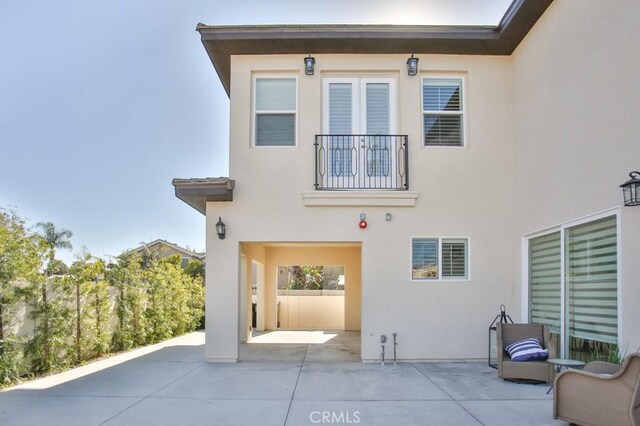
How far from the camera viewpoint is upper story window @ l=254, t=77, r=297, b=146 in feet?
31.5

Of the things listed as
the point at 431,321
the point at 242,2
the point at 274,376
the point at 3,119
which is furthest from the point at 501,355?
the point at 3,119

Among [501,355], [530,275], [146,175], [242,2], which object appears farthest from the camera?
[146,175]

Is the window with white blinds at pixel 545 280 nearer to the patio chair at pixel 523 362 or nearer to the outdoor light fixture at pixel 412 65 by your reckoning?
the patio chair at pixel 523 362

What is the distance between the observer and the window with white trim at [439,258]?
924 cm

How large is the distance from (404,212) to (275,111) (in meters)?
3.16

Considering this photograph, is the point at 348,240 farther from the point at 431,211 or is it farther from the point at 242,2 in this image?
the point at 242,2

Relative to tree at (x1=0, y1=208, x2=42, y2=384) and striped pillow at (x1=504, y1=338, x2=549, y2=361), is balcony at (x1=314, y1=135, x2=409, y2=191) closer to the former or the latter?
→ striped pillow at (x1=504, y1=338, x2=549, y2=361)

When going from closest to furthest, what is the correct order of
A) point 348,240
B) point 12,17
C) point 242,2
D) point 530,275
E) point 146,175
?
point 530,275 < point 348,240 < point 242,2 < point 12,17 < point 146,175

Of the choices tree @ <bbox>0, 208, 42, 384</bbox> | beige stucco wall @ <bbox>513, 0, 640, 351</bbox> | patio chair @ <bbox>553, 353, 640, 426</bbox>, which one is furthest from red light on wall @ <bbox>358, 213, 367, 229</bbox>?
tree @ <bbox>0, 208, 42, 384</bbox>

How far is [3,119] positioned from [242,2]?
1111 cm

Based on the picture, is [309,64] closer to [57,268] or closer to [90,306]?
[57,268]

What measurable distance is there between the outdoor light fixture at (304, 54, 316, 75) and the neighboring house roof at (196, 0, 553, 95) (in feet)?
0.58

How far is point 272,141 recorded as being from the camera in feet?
31.5

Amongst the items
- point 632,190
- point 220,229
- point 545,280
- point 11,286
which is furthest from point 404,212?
point 11,286
